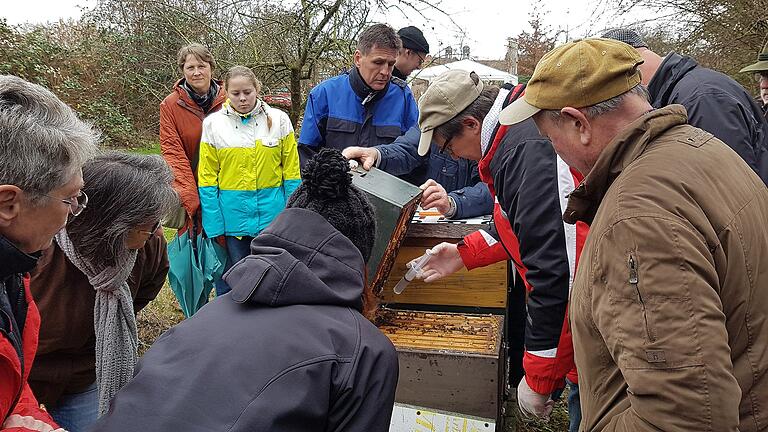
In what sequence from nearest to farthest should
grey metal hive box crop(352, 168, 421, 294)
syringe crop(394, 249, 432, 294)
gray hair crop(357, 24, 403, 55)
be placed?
grey metal hive box crop(352, 168, 421, 294) → syringe crop(394, 249, 432, 294) → gray hair crop(357, 24, 403, 55)

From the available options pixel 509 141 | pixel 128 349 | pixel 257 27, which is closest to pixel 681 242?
pixel 509 141

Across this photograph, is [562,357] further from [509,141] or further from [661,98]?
[661,98]

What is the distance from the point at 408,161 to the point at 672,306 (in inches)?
120

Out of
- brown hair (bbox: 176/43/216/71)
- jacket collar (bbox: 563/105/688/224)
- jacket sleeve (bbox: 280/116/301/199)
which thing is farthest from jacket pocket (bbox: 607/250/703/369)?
brown hair (bbox: 176/43/216/71)

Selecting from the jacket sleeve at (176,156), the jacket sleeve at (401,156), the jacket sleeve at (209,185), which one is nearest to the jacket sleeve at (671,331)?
the jacket sleeve at (401,156)

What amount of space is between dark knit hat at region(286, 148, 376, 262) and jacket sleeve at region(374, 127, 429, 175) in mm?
2212

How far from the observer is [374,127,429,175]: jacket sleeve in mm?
4152

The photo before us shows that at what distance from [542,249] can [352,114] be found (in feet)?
8.14

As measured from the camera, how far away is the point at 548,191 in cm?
240

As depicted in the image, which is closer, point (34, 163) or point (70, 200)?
point (34, 163)

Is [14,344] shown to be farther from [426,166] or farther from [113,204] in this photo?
[426,166]

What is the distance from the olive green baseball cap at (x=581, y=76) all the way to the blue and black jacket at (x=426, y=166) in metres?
1.99

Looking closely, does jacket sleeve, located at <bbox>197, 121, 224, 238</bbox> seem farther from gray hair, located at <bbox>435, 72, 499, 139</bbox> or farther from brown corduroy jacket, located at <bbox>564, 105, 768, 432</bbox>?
brown corduroy jacket, located at <bbox>564, 105, 768, 432</bbox>

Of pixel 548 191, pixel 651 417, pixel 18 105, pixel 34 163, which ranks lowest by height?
pixel 651 417
